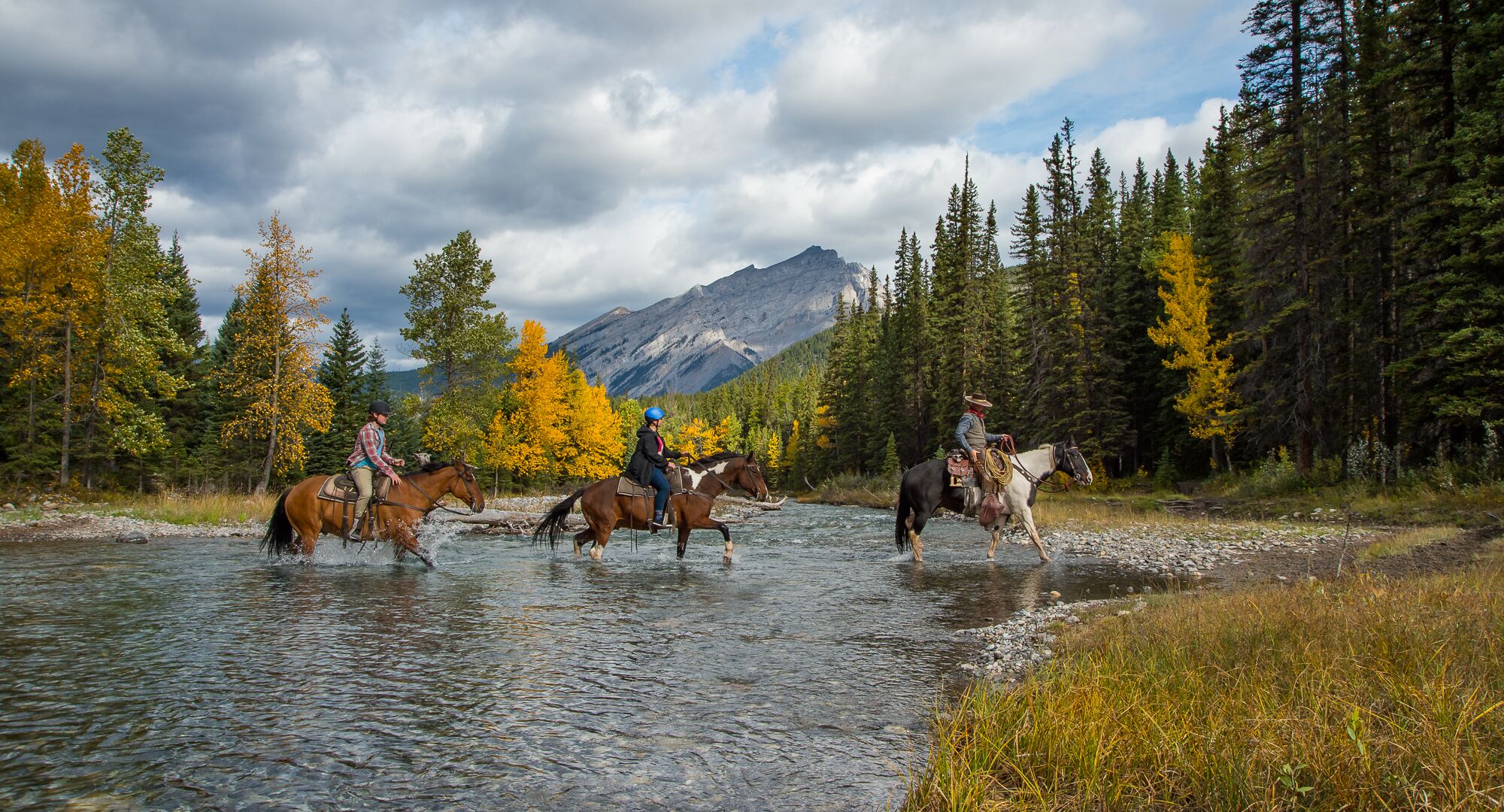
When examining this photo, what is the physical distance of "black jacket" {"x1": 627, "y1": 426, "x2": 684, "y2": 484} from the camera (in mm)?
15453

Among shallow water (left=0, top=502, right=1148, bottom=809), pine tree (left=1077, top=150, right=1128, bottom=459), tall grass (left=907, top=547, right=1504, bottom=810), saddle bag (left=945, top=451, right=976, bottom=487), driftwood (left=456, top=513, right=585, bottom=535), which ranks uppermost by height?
pine tree (left=1077, top=150, right=1128, bottom=459)

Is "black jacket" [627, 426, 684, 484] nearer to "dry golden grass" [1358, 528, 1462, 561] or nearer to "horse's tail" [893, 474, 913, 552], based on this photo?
"horse's tail" [893, 474, 913, 552]

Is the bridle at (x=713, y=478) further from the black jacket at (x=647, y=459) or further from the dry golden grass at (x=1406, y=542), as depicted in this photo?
the dry golden grass at (x=1406, y=542)

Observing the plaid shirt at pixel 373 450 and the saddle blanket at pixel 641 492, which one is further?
the saddle blanket at pixel 641 492

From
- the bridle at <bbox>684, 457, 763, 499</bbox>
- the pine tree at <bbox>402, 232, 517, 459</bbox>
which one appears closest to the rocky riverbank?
the bridle at <bbox>684, 457, 763, 499</bbox>

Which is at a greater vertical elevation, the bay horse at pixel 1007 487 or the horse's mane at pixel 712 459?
the horse's mane at pixel 712 459

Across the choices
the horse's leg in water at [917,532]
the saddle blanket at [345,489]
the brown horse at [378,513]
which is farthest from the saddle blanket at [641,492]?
the horse's leg in water at [917,532]

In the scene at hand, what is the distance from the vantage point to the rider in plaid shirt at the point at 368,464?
13.8 m

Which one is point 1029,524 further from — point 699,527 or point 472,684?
point 472,684

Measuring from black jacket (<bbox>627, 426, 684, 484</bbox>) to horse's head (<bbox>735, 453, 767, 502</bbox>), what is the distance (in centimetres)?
160

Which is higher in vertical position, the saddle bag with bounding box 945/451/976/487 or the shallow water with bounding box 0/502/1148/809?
the saddle bag with bounding box 945/451/976/487

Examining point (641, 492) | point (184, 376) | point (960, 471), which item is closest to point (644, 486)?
point (641, 492)

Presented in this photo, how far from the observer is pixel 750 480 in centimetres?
1669

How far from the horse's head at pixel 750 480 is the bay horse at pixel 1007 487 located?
3056 millimetres
